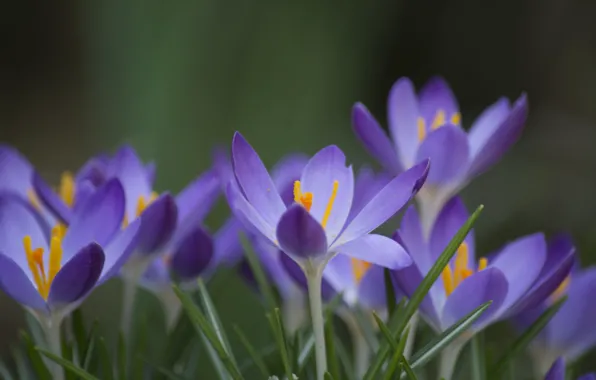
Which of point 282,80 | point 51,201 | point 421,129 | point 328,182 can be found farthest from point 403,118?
point 282,80

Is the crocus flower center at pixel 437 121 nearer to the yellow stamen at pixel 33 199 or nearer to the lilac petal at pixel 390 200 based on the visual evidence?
the lilac petal at pixel 390 200

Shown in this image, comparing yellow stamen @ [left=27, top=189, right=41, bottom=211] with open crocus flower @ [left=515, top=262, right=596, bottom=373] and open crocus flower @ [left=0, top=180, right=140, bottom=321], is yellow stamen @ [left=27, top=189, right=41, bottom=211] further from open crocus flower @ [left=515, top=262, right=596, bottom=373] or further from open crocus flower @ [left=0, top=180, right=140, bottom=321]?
open crocus flower @ [left=515, top=262, right=596, bottom=373]

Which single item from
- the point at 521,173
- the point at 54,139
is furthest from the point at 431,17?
the point at 54,139

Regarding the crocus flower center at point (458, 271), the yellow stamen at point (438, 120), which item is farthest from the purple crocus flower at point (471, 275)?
the yellow stamen at point (438, 120)


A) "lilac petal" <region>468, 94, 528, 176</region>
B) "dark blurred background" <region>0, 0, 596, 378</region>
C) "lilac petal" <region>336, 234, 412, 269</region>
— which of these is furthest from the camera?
"dark blurred background" <region>0, 0, 596, 378</region>

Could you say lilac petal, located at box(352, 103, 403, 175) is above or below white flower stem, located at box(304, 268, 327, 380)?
above

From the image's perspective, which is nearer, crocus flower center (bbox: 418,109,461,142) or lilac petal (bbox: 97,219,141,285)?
lilac petal (bbox: 97,219,141,285)

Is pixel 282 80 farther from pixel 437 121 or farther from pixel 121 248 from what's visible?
pixel 121 248

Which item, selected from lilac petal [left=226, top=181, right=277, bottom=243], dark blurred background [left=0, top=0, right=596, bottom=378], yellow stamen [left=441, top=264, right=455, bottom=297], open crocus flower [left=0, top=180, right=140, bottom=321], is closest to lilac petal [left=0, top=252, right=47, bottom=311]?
open crocus flower [left=0, top=180, right=140, bottom=321]
